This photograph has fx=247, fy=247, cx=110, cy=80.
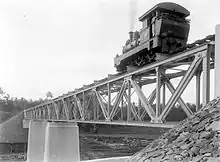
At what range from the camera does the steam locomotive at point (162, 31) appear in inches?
461

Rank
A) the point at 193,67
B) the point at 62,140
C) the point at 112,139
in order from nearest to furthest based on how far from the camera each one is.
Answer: the point at 193,67 < the point at 62,140 < the point at 112,139

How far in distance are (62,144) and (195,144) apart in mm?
17415

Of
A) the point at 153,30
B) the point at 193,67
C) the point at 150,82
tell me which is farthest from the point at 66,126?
the point at 193,67

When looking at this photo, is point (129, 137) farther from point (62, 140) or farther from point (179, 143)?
point (179, 143)

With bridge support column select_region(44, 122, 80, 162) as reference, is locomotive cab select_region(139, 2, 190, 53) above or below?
above

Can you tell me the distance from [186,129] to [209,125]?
2.58 ft

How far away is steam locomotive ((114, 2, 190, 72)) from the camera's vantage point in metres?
11.7

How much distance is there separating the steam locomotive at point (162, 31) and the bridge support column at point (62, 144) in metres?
10.1

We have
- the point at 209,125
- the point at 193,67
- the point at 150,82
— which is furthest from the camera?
the point at 150,82

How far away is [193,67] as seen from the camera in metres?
8.70

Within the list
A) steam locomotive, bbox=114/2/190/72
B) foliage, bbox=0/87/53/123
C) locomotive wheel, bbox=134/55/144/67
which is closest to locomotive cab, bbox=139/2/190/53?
steam locomotive, bbox=114/2/190/72

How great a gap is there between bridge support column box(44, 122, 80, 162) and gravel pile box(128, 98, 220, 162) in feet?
50.0

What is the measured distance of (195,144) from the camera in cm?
500

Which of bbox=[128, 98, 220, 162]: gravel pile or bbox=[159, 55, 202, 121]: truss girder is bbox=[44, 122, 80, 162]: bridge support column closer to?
bbox=[159, 55, 202, 121]: truss girder
